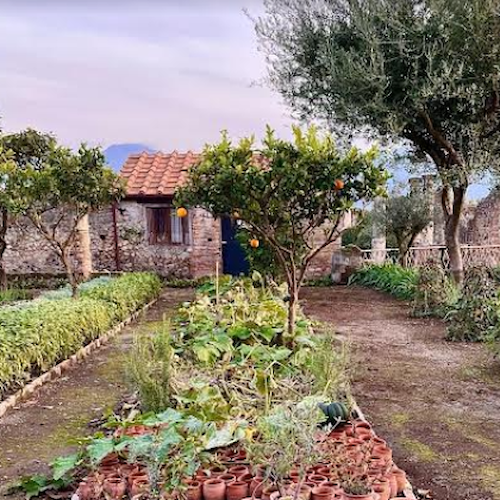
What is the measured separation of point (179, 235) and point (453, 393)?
1085cm

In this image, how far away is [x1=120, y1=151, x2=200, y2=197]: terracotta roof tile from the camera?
15461 millimetres

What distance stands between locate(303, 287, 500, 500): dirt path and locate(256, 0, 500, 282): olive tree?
3.29 m

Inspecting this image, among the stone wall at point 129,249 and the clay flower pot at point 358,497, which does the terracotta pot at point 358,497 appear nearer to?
the clay flower pot at point 358,497

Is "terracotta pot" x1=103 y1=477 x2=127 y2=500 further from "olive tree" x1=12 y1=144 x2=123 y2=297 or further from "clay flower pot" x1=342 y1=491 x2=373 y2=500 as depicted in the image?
"olive tree" x1=12 y1=144 x2=123 y2=297

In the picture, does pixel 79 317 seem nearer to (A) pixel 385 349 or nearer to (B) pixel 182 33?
(A) pixel 385 349

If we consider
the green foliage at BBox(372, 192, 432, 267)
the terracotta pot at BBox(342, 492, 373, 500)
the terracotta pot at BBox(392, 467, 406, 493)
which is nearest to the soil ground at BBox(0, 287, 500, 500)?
the terracotta pot at BBox(392, 467, 406, 493)

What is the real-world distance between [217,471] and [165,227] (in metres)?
13.0

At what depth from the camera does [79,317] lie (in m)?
7.70

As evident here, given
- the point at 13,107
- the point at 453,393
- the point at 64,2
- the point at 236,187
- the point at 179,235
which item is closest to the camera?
the point at 64,2

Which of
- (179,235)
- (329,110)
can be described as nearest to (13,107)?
(179,235)

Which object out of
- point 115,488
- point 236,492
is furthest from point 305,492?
point 115,488

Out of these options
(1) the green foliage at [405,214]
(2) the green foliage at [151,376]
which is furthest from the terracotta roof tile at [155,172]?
(2) the green foliage at [151,376]

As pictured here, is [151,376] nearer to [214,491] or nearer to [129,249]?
[214,491]

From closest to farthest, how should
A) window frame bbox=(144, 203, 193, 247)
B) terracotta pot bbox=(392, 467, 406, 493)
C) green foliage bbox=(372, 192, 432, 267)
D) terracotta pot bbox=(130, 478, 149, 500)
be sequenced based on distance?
terracotta pot bbox=(130, 478, 149, 500) < terracotta pot bbox=(392, 467, 406, 493) < green foliage bbox=(372, 192, 432, 267) < window frame bbox=(144, 203, 193, 247)
